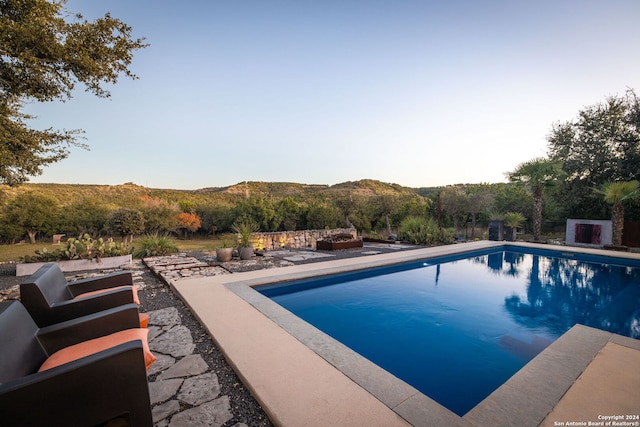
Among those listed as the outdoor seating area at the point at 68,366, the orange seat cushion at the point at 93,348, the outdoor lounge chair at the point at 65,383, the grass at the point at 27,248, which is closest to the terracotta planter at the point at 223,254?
the grass at the point at 27,248

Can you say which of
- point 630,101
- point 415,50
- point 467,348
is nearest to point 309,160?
point 415,50

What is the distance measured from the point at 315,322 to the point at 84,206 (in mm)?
20615

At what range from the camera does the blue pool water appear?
9.13ft

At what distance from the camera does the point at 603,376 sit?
209 cm

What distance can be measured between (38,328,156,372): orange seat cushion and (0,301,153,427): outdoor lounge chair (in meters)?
0.02

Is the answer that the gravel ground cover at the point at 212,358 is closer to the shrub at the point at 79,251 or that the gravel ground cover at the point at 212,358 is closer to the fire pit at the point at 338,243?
the shrub at the point at 79,251

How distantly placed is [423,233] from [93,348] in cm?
1035

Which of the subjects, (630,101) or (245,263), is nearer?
(245,263)

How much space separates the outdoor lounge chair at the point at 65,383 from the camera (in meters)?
1.07

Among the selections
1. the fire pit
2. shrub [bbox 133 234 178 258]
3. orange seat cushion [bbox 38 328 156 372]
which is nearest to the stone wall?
the fire pit

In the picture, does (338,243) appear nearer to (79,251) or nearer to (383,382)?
(79,251)

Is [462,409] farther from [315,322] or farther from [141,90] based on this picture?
A: [141,90]

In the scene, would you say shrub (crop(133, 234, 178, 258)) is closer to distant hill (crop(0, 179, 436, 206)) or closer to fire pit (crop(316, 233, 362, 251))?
fire pit (crop(316, 233, 362, 251))

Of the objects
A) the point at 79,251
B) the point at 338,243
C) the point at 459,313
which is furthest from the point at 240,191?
the point at 459,313
